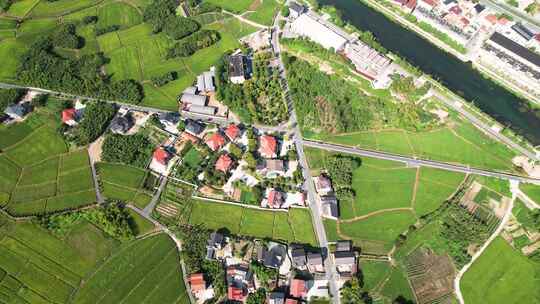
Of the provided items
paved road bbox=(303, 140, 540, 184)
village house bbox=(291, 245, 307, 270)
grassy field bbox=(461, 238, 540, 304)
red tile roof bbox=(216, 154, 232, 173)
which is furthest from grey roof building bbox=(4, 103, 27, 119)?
grassy field bbox=(461, 238, 540, 304)

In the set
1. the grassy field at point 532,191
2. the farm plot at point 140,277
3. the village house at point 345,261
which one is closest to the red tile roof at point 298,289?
the village house at point 345,261

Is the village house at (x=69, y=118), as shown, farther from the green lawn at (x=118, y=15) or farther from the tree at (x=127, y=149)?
the green lawn at (x=118, y=15)

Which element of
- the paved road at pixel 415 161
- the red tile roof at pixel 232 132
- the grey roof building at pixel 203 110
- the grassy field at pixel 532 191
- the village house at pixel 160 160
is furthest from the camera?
the grey roof building at pixel 203 110

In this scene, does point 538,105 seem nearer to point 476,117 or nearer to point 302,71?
point 476,117

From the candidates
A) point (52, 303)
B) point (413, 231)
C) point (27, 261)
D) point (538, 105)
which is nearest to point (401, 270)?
point (413, 231)

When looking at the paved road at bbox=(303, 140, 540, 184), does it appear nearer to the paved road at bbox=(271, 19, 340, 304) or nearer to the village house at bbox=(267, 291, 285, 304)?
the paved road at bbox=(271, 19, 340, 304)

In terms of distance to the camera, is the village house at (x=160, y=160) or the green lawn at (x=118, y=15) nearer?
the village house at (x=160, y=160)
